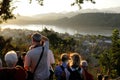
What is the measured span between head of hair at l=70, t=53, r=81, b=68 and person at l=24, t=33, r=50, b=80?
20.4 inches

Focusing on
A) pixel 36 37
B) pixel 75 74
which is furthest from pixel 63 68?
pixel 36 37

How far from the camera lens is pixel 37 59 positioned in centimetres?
756

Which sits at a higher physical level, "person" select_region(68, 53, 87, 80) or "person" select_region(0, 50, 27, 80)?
"person" select_region(0, 50, 27, 80)

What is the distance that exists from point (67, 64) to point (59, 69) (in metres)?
0.35

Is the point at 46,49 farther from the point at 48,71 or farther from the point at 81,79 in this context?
the point at 81,79

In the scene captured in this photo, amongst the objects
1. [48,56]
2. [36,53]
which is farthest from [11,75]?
[48,56]

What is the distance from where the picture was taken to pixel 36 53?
7531 millimetres

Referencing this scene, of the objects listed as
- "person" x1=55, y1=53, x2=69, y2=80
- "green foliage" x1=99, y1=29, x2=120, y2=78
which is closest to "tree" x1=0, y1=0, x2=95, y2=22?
"person" x1=55, y1=53, x2=69, y2=80

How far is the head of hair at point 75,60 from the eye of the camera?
772 centimetres

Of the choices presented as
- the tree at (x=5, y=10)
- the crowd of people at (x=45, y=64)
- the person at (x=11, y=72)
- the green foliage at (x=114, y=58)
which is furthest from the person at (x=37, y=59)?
the green foliage at (x=114, y=58)

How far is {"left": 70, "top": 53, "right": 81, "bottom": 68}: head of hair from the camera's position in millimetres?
7720

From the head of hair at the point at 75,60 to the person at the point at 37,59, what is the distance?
519mm

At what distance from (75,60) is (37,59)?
2.53 feet

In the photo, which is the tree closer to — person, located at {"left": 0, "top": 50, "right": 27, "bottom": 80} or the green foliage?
person, located at {"left": 0, "top": 50, "right": 27, "bottom": 80}
